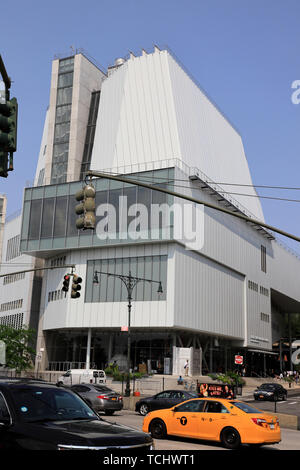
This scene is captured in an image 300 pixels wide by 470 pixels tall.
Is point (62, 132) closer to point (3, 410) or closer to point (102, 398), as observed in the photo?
point (102, 398)

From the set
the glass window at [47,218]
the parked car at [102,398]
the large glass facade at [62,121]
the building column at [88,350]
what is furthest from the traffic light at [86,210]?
the large glass facade at [62,121]

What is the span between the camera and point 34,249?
59.8m

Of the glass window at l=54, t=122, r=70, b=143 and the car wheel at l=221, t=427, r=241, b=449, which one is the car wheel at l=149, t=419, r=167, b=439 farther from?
the glass window at l=54, t=122, r=70, b=143

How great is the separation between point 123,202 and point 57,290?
541 inches

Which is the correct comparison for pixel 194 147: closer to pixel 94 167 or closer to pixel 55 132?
pixel 94 167

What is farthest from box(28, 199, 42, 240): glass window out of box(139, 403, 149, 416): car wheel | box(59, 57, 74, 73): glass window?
box(139, 403, 149, 416): car wheel

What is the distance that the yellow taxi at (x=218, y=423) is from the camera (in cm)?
1483

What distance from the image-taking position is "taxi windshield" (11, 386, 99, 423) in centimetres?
771

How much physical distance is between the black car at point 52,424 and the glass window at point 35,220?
53.0 m

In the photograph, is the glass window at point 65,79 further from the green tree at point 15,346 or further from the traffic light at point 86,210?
Answer: the traffic light at point 86,210

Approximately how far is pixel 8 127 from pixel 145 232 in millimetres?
44077

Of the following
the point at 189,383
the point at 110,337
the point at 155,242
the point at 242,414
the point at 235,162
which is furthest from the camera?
the point at 235,162

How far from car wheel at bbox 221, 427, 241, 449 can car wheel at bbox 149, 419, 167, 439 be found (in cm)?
221
